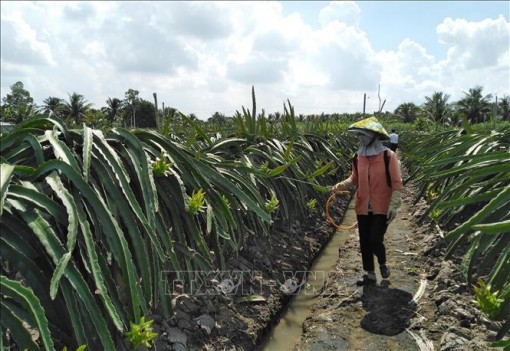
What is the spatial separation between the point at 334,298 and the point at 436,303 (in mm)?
761

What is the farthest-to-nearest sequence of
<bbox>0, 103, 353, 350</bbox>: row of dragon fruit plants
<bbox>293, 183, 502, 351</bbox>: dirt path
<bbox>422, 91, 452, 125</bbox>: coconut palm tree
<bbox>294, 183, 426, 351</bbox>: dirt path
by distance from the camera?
<bbox>422, 91, 452, 125</bbox>: coconut palm tree < <bbox>294, 183, 426, 351</bbox>: dirt path < <bbox>293, 183, 502, 351</bbox>: dirt path < <bbox>0, 103, 353, 350</bbox>: row of dragon fruit plants

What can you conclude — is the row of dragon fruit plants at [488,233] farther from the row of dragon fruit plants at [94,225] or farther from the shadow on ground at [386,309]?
the row of dragon fruit plants at [94,225]

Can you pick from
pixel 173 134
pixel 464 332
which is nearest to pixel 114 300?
pixel 464 332

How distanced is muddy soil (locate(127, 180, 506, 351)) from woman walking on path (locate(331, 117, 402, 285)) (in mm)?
271

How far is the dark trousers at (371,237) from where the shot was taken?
3.84 meters

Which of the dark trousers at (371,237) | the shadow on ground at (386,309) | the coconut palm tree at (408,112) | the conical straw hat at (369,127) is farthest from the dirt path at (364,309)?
the coconut palm tree at (408,112)

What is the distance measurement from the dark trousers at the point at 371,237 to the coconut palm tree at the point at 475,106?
4939cm

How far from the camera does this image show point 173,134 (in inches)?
198

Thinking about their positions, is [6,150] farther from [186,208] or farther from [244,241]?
[244,241]

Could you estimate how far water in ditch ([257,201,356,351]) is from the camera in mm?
3080

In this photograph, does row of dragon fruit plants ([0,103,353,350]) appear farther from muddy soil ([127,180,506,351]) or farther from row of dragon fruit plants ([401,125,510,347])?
row of dragon fruit plants ([401,125,510,347])

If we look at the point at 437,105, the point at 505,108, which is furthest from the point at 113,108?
the point at 505,108

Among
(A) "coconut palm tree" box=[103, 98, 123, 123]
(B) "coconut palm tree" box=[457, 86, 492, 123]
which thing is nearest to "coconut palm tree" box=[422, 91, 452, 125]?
(B) "coconut palm tree" box=[457, 86, 492, 123]

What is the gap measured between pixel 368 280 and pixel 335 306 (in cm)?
56
